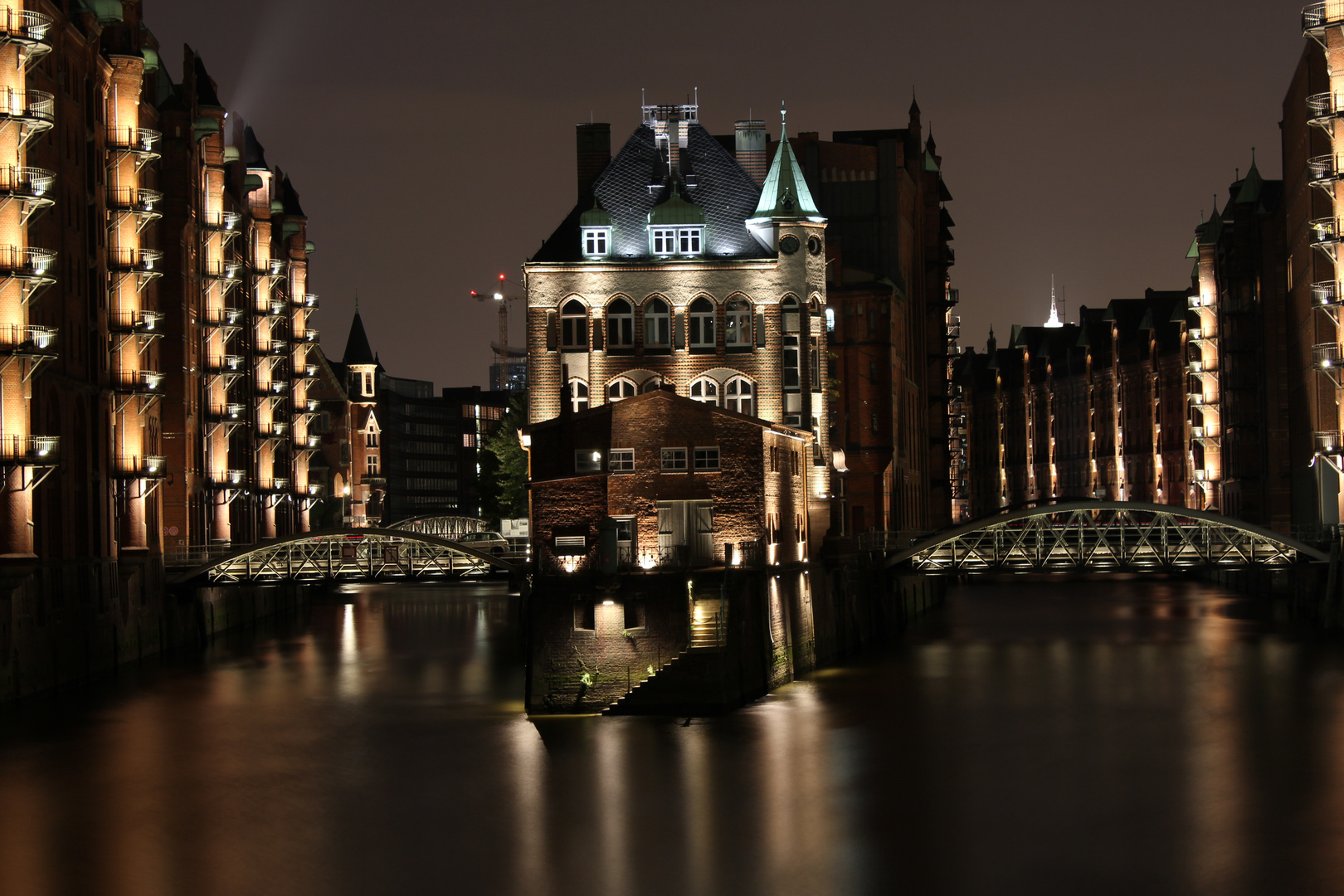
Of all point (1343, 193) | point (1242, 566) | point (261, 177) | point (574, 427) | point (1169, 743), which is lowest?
point (1169, 743)

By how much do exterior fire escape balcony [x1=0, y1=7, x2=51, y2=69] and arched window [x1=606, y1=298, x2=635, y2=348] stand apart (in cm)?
2270

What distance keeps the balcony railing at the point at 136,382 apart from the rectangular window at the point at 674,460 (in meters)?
23.5

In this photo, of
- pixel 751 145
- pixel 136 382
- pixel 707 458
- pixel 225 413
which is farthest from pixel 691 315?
pixel 225 413

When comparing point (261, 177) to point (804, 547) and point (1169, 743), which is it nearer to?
point (804, 547)

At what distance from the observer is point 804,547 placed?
61750 mm

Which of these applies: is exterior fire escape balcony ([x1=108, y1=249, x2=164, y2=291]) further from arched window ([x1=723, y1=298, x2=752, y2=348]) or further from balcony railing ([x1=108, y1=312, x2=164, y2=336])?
arched window ([x1=723, y1=298, x2=752, y2=348])

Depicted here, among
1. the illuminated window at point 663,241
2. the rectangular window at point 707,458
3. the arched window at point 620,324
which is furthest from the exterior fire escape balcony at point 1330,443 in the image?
the rectangular window at point 707,458

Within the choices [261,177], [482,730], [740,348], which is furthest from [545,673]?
[261,177]

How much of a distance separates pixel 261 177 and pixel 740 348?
4235 centimetres

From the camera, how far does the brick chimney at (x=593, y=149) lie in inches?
3024

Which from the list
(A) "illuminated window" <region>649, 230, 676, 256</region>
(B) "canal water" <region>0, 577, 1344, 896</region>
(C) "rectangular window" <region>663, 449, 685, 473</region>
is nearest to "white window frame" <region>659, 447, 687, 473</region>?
(C) "rectangular window" <region>663, 449, 685, 473</region>

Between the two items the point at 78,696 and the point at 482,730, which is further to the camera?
the point at 78,696

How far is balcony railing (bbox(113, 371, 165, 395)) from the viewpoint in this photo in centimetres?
6669

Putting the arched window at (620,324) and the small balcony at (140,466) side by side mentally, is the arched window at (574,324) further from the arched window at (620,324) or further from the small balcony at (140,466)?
the small balcony at (140,466)
